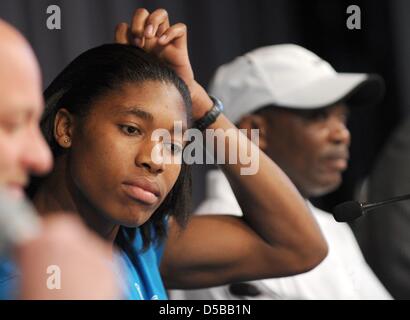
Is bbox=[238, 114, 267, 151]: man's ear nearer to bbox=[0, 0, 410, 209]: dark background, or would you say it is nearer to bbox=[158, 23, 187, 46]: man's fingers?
bbox=[0, 0, 410, 209]: dark background

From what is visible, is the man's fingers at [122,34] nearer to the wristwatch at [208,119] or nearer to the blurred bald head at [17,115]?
the wristwatch at [208,119]

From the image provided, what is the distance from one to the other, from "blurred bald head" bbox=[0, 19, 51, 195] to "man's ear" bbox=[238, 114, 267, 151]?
123 centimetres

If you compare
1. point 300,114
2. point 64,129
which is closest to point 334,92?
point 300,114

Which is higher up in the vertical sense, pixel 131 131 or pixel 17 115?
pixel 17 115

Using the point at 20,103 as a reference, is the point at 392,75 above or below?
below

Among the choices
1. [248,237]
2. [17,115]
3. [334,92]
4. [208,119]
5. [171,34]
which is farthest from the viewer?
[334,92]

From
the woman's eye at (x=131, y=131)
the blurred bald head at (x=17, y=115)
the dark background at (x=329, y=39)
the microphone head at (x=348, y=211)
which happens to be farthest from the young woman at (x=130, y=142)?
the dark background at (x=329, y=39)

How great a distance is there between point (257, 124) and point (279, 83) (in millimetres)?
87

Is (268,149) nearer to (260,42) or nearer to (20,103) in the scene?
(260,42)

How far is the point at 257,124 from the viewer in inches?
66.5

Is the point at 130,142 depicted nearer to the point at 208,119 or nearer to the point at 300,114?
the point at 208,119

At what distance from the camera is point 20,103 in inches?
17.7

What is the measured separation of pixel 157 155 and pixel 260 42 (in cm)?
125
